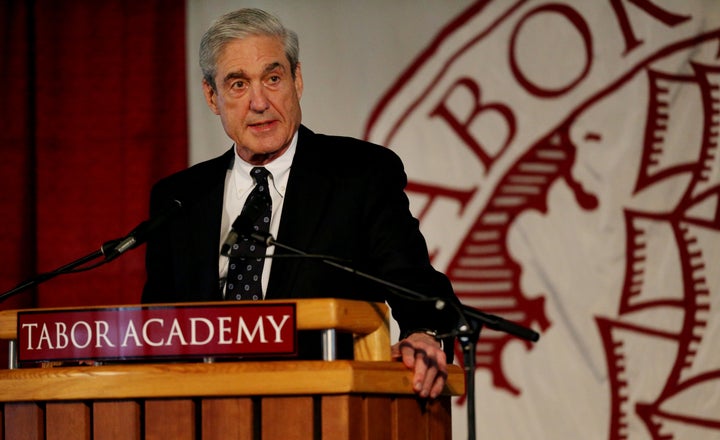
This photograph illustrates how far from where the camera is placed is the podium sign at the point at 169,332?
175 centimetres

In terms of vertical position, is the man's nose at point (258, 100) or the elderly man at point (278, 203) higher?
the man's nose at point (258, 100)

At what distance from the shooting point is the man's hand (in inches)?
Result: 74.6

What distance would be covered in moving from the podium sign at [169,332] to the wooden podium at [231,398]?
23 millimetres

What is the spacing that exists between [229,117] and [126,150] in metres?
1.85

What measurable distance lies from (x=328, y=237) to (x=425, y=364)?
49cm

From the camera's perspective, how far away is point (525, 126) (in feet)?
12.9

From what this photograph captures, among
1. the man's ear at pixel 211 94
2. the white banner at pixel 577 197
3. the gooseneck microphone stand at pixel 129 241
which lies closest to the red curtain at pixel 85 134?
the white banner at pixel 577 197

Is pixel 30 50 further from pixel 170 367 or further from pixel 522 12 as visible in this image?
pixel 170 367

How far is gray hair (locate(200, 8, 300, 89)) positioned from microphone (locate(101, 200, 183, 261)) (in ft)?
1.75

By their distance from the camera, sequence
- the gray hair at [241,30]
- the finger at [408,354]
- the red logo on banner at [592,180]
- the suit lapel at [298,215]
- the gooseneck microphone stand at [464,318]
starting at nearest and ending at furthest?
1. the gooseneck microphone stand at [464,318]
2. the finger at [408,354]
3. the suit lapel at [298,215]
4. the gray hair at [241,30]
5. the red logo on banner at [592,180]

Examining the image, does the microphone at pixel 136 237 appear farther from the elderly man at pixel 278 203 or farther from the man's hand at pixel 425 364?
the man's hand at pixel 425 364

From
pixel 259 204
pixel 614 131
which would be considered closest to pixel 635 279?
pixel 614 131

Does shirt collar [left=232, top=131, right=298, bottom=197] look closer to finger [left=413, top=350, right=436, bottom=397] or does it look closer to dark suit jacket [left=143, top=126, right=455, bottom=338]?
dark suit jacket [left=143, top=126, right=455, bottom=338]

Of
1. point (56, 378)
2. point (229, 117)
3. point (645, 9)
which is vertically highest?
point (645, 9)
